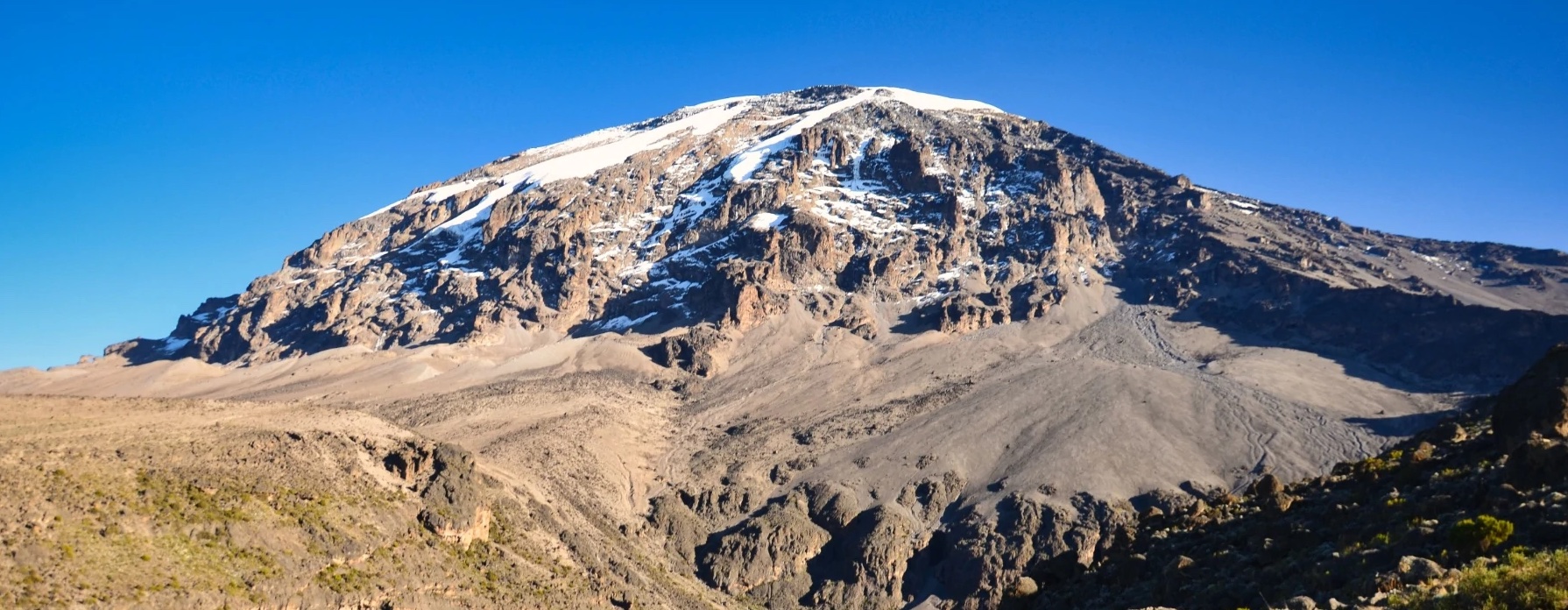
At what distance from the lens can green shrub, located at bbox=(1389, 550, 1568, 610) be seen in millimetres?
15906

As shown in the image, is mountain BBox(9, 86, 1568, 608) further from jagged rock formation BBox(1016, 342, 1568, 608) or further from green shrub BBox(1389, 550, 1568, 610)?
green shrub BBox(1389, 550, 1568, 610)

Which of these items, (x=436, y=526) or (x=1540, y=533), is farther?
(x=436, y=526)

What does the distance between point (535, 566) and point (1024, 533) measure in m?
58.9

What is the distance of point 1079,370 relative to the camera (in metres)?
150

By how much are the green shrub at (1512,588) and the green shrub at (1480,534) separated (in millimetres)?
3008

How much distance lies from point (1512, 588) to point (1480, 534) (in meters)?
5.17

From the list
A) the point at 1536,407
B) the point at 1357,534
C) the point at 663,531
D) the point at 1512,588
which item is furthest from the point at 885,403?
the point at 1512,588

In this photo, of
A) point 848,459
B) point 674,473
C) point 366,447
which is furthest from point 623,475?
point 366,447

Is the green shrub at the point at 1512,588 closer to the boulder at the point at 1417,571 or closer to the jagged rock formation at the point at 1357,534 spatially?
the jagged rock formation at the point at 1357,534

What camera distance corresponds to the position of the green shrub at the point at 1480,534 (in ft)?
67.3

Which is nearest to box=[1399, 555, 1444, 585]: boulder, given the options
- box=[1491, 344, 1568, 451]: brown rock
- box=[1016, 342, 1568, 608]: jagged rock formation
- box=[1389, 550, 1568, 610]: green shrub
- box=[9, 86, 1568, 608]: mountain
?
box=[1016, 342, 1568, 608]: jagged rock formation

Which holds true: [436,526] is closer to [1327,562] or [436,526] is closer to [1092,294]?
[1327,562]

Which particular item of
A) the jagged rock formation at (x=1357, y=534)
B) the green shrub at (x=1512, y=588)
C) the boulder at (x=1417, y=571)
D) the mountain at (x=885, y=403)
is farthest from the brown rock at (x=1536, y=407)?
the mountain at (x=885, y=403)

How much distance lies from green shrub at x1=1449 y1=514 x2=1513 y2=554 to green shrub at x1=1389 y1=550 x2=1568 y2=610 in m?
3.01
